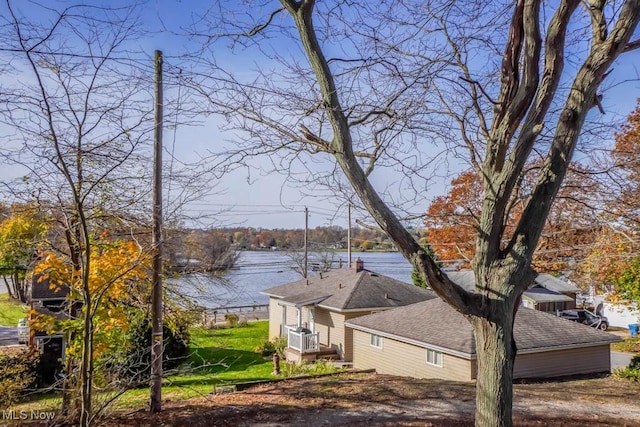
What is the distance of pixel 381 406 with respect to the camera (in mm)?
9148

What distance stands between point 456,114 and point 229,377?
510 inches

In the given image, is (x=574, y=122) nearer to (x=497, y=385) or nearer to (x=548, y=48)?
(x=548, y=48)

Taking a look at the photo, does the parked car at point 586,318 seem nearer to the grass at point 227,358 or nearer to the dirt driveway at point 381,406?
the dirt driveway at point 381,406

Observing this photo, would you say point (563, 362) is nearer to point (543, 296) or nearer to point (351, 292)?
point (351, 292)

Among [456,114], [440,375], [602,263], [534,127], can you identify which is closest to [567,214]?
[602,263]

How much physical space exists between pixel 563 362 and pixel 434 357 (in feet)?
13.5

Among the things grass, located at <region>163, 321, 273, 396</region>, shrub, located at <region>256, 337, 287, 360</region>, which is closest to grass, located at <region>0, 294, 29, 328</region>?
grass, located at <region>163, 321, 273, 396</region>

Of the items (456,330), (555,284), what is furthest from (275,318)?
(555,284)

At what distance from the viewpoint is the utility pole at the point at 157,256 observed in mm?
5270

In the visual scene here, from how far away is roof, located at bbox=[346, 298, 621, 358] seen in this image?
45.0ft

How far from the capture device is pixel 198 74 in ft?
15.3

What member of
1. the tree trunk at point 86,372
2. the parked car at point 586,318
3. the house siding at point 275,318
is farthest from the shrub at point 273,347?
the tree trunk at point 86,372

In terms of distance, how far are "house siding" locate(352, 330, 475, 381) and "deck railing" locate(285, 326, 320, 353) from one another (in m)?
2.12

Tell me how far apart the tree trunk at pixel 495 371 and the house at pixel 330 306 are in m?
14.1
